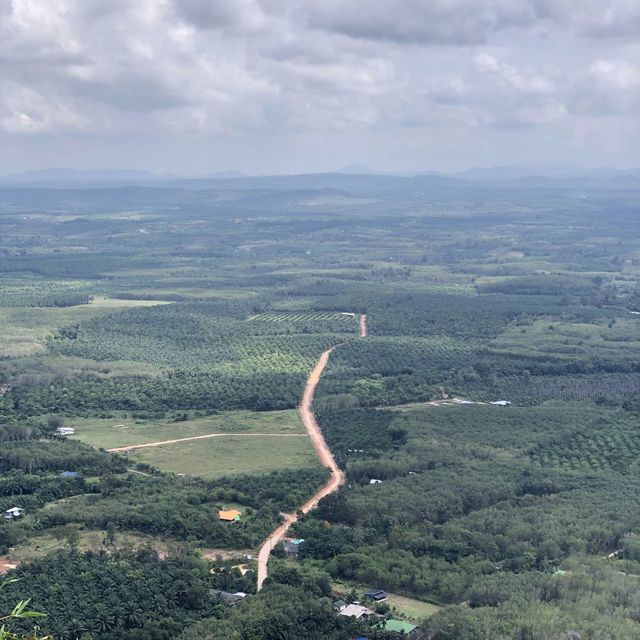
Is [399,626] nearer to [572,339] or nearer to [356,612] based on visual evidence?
[356,612]

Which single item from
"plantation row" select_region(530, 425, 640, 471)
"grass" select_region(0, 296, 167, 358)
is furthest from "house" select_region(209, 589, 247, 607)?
"grass" select_region(0, 296, 167, 358)

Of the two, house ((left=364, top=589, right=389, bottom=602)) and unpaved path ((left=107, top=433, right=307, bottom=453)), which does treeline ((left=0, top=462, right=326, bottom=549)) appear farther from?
house ((left=364, top=589, right=389, bottom=602))

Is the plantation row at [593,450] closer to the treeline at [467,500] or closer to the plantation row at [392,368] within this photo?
the treeline at [467,500]

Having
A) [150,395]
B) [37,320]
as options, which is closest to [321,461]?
[150,395]

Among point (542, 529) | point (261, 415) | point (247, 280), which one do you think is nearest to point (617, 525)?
point (542, 529)

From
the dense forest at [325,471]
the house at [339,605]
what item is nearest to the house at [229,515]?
the dense forest at [325,471]

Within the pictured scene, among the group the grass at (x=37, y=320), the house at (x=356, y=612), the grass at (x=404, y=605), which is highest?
the grass at (x=37, y=320)

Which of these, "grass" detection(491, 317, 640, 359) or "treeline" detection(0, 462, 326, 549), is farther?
"grass" detection(491, 317, 640, 359)
